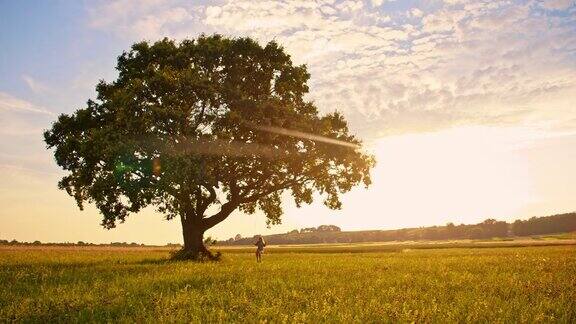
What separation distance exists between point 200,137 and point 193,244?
10589 mm

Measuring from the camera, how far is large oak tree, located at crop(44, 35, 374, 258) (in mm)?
30680

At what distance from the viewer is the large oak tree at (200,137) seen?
30680 millimetres

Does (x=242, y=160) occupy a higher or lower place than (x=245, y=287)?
higher

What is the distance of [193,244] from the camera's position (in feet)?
127

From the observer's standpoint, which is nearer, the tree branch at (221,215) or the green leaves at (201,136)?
the green leaves at (201,136)

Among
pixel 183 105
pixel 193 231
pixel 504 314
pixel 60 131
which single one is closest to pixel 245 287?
pixel 504 314

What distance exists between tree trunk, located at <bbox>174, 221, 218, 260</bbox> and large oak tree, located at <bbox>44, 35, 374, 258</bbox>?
0.08 m

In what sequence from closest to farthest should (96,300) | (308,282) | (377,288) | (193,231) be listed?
1. (96,300)
2. (377,288)
3. (308,282)
4. (193,231)

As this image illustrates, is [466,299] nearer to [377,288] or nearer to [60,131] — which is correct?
[377,288]

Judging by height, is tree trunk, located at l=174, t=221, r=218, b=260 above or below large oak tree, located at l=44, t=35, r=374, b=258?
below

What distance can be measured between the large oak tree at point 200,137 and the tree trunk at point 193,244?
0.08 metres

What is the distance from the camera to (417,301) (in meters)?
11.5

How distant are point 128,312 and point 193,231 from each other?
2968 centimetres

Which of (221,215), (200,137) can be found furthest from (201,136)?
(221,215)
